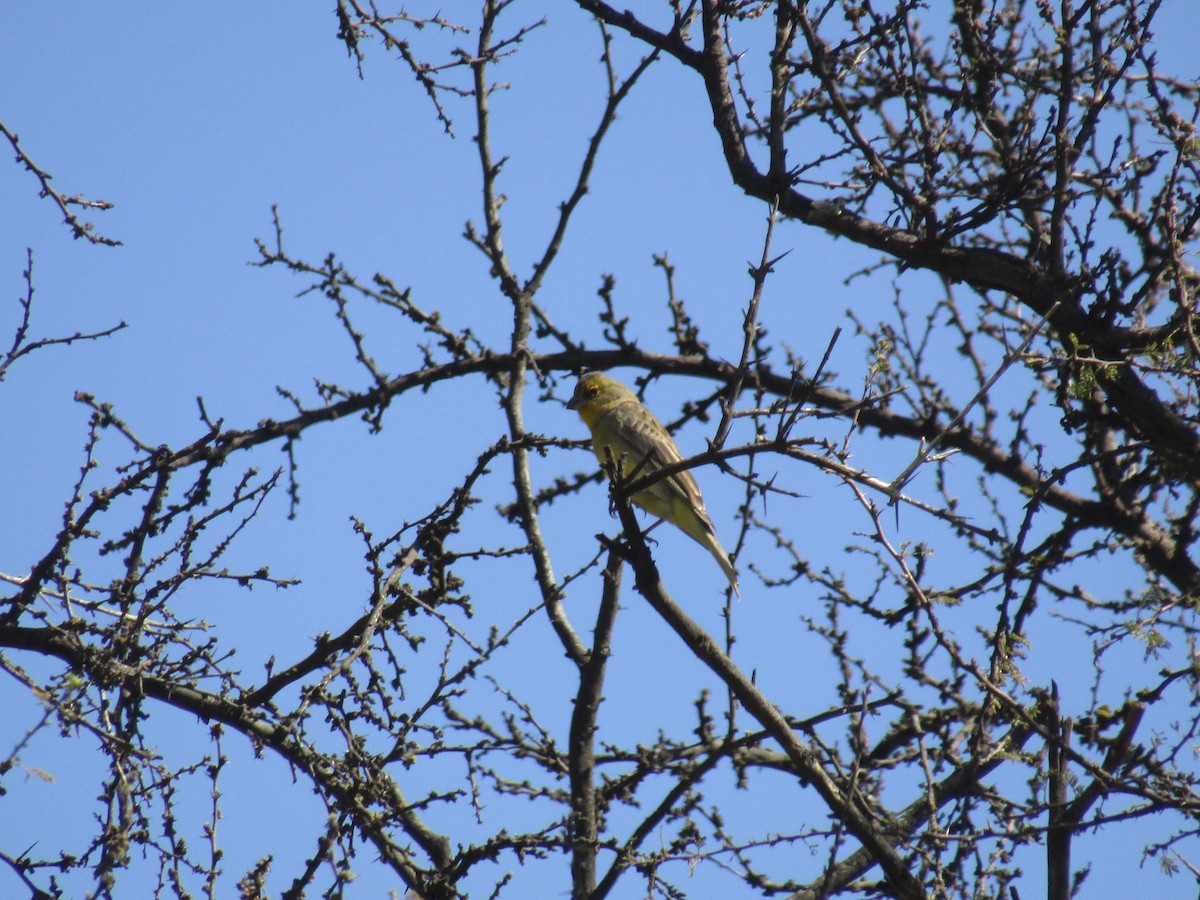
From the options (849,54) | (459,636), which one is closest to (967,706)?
(459,636)

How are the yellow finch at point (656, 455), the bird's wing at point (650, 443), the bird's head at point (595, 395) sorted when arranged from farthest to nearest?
the bird's head at point (595, 395) → the bird's wing at point (650, 443) → the yellow finch at point (656, 455)

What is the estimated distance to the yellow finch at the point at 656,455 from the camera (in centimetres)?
768

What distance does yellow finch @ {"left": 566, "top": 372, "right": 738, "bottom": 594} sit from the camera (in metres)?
7.68

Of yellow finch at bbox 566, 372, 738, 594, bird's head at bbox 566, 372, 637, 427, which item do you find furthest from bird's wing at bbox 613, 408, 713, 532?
bird's head at bbox 566, 372, 637, 427

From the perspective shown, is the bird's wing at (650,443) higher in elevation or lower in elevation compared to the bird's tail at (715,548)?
higher

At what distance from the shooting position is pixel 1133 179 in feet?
21.6

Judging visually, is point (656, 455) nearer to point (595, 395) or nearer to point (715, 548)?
point (715, 548)

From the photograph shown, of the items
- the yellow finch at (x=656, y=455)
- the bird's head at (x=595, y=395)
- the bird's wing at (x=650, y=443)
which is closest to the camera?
the yellow finch at (x=656, y=455)

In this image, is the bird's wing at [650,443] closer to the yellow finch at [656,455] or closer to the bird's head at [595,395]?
the yellow finch at [656,455]

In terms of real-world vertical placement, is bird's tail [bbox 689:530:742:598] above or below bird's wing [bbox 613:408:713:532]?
below

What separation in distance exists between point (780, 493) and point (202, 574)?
90.8 inches

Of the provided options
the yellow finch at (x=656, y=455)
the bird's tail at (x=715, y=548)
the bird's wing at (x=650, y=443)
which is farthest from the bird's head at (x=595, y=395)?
the bird's tail at (x=715, y=548)

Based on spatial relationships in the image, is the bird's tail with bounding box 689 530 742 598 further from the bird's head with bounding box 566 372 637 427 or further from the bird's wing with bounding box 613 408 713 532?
the bird's head with bounding box 566 372 637 427

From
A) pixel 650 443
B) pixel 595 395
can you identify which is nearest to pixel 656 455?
pixel 650 443
